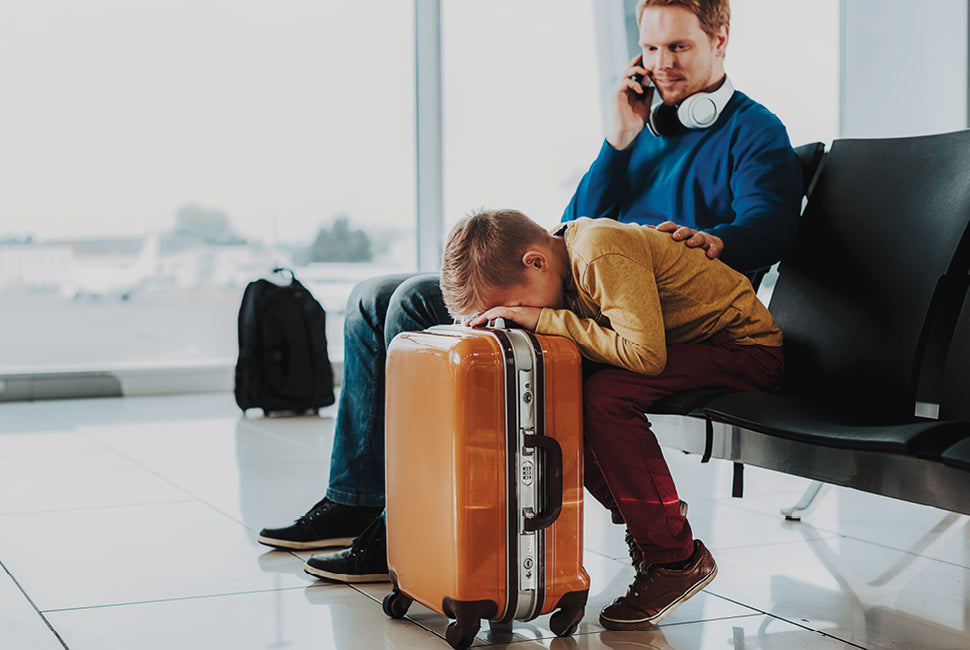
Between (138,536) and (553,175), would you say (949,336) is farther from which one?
(553,175)

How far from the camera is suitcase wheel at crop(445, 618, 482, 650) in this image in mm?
1369

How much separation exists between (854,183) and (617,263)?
0.60 meters

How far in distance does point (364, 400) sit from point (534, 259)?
49 centimetres

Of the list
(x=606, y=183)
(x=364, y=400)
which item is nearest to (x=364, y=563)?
(x=364, y=400)

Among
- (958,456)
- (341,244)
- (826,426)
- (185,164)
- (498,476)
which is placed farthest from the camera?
(341,244)

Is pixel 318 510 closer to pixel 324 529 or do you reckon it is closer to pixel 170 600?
pixel 324 529

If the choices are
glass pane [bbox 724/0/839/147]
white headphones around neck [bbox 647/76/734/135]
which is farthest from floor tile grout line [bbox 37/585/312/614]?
glass pane [bbox 724/0/839/147]

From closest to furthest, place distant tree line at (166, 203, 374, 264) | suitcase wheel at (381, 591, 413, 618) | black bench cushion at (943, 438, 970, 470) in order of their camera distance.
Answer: black bench cushion at (943, 438, 970, 470) → suitcase wheel at (381, 591, 413, 618) → distant tree line at (166, 203, 374, 264)

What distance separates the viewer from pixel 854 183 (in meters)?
1.79

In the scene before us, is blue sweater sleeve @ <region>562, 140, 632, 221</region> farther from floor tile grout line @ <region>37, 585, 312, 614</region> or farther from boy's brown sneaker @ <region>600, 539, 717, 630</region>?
floor tile grout line @ <region>37, 585, 312, 614</region>

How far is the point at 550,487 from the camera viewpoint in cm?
138

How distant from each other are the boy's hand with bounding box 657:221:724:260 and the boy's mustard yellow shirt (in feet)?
0.04

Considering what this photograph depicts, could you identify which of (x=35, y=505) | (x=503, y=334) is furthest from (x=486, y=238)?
(x=35, y=505)

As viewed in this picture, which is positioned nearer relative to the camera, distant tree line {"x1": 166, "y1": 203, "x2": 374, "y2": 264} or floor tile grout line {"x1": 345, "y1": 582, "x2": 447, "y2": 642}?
floor tile grout line {"x1": 345, "y1": 582, "x2": 447, "y2": 642}
